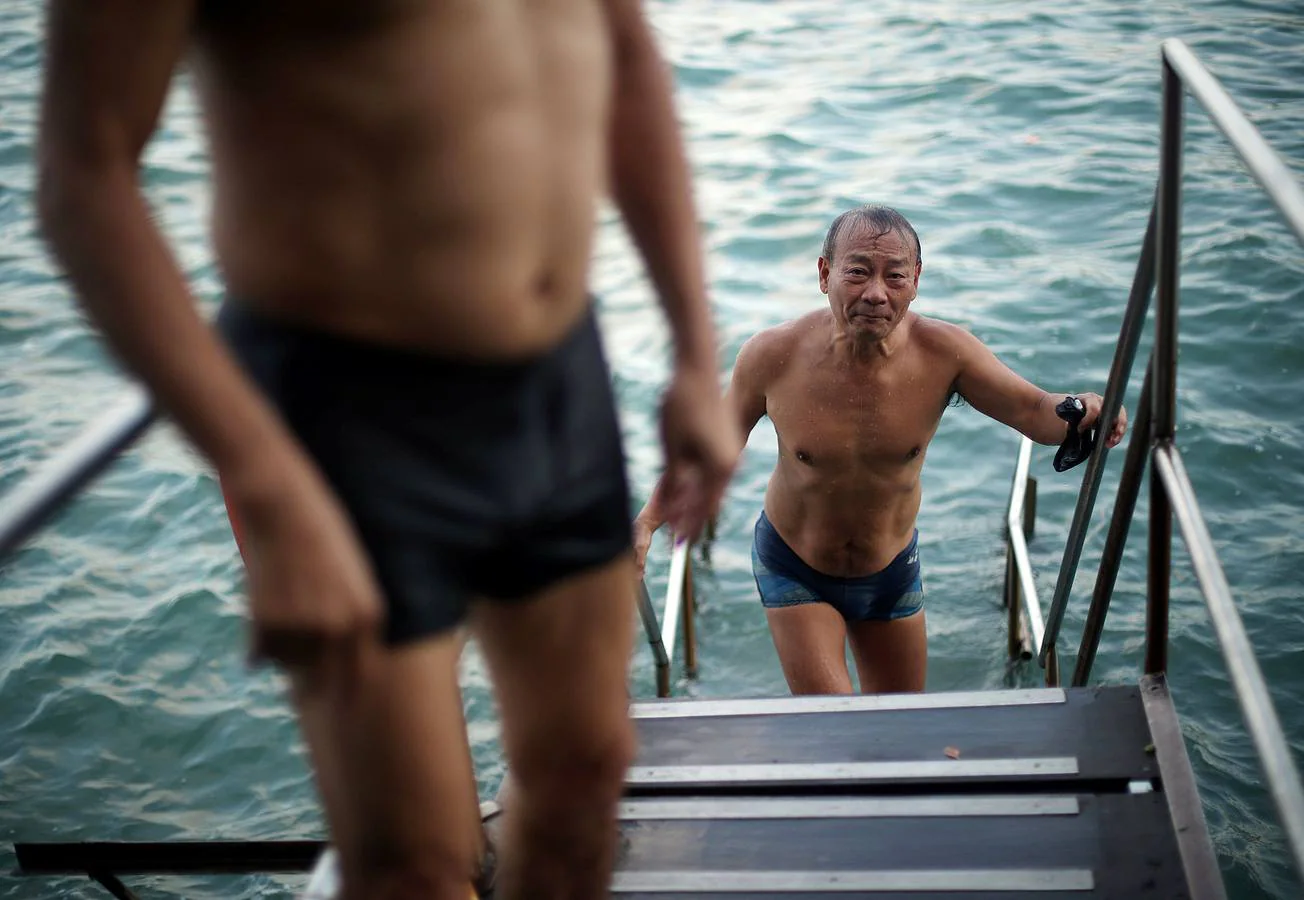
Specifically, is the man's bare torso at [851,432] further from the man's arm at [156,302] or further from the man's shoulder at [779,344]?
the man's arm at [156,302]

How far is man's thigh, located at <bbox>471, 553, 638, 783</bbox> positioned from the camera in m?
1.43

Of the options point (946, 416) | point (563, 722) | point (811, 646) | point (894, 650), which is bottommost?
point (946, 416)

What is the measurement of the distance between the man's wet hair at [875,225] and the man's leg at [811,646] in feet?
3.39

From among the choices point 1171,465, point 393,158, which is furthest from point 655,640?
point 393,158

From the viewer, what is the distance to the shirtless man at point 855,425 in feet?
11.3

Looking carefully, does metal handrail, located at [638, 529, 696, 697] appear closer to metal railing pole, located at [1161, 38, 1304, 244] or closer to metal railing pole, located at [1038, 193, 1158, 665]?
metal railing pole, located at [1038, 193, 1158, 665]

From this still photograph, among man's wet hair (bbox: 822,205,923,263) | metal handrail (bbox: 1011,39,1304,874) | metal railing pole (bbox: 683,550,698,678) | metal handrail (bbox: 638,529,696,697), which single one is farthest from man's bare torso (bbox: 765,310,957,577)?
metal handrail (bbox: 1011,39,1304,874)

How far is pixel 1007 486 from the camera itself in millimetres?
5781

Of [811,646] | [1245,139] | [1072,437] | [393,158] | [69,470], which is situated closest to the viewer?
[393,158]

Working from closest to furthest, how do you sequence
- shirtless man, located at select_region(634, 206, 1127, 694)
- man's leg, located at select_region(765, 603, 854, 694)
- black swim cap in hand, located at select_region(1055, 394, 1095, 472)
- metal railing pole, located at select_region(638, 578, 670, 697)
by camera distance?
black swim cap in hand, located at select_region(1055, 394, 1095, 472) < metal railing pole, located at select_region(638, 578, 670, 697) < shirtless man, located at select_region(634, 206, 1127, 694) < man's leg, located at select_region(765, 603, 854, 694)

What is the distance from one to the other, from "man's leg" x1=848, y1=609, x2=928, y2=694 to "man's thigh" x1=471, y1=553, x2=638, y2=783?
244cm

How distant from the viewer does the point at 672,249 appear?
1.54m

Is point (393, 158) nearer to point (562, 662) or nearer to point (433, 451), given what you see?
point (433, 451)

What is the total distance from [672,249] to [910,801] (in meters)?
1.18
